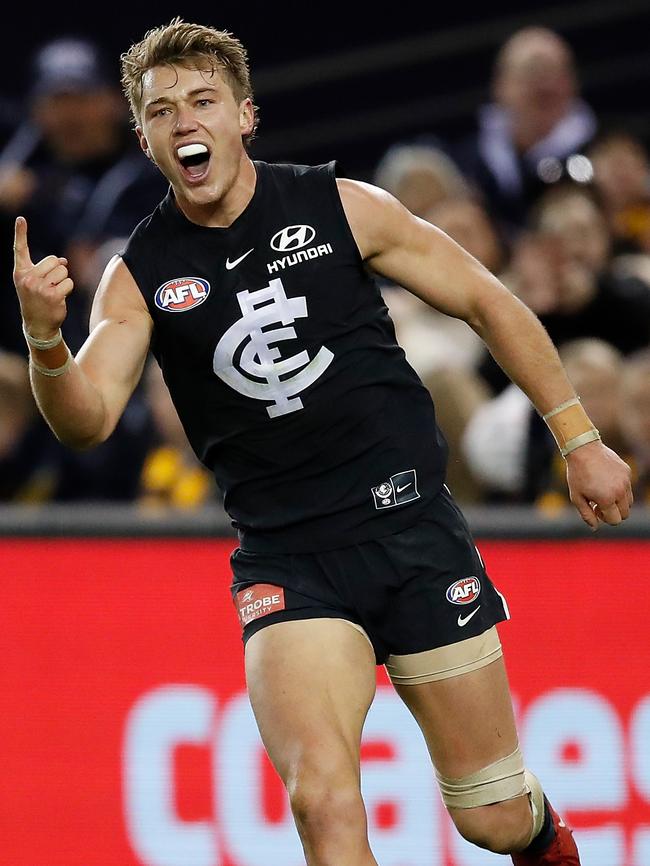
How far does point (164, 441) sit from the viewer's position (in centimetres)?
684

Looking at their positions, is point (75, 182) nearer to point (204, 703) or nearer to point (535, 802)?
point (204, 703)

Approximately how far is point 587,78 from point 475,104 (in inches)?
25.3

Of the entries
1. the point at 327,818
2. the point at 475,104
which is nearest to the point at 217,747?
the point at 327,818

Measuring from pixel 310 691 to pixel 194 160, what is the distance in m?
1.39

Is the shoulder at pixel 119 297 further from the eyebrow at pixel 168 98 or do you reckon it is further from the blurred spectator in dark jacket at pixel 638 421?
the blurred spectator in dark jacket at pixel 638 421

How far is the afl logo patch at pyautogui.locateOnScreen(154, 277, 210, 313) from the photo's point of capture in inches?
159

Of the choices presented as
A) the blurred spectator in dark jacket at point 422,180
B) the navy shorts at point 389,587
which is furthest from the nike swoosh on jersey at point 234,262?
the blurred spectator in dark jacket at point 422,180

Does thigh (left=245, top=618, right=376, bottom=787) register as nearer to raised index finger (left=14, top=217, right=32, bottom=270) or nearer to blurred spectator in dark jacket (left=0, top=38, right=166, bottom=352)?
raised index finger (left=14, top=217, right=32, bottom=270)

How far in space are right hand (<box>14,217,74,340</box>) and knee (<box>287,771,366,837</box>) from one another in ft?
4.11

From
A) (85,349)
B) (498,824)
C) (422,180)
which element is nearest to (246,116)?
(85,349)

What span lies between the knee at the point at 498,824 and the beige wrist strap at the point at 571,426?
102 centimetres

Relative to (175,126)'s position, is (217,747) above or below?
below

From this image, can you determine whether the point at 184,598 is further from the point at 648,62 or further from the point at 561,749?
the point at 648,62

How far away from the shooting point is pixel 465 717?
4.26 metres
